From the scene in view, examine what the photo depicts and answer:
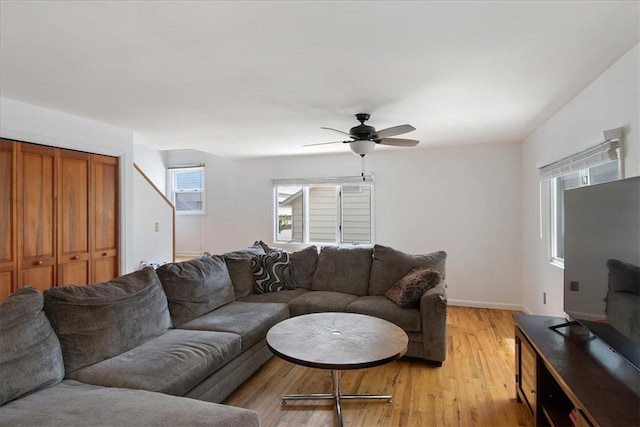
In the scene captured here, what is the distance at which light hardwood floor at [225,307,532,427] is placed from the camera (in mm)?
2277

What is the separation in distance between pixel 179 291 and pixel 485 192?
4.18m

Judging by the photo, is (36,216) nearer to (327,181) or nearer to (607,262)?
(327,181)

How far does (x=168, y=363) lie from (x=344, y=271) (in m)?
2.26

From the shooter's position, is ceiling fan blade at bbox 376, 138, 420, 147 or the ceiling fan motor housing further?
ceiling fan blade at bbox 376, 138, 420, 147

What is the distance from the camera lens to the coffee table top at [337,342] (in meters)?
2.05

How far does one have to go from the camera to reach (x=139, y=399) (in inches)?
64.7

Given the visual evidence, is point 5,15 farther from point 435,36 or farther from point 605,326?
point 605,326

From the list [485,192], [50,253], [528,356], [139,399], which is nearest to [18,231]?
[50,253]

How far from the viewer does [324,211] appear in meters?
6.02

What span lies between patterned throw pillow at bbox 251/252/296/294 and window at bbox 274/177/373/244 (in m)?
1.95

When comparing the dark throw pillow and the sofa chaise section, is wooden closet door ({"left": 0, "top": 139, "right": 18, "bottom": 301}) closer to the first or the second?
the sofa chaise section

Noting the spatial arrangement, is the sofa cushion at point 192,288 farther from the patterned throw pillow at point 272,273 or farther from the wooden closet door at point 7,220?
the wooden closet door at point 7,220

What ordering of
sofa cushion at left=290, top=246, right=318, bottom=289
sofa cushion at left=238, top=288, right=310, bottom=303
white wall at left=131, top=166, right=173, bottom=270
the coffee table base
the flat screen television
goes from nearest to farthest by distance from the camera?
the flat screen television < the coffee table base < sofa cushion at left=238, top=288, right=310, bottom=303 < sofa cushion at left=290, top=246, right=318, bottom=289 < white wall at left=131, top=166, right=173, bottom=270

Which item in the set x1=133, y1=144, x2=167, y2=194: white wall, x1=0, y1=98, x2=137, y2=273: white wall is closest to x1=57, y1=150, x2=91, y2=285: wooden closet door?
x1=0, y1=98, x2=137, y2=273: white wall
